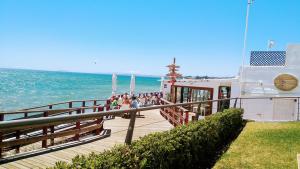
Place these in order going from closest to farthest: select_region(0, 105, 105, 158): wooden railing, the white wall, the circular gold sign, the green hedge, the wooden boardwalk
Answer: the green hedge, the wooden boardwalk, select_region(0, 105, 105, 158): wooden railing, the white wall, the circular gold sign

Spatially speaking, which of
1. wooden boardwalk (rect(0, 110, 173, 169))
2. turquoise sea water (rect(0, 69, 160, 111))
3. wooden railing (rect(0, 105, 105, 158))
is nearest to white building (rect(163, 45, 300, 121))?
wooden railing (rect(0, 105, 105, 158))

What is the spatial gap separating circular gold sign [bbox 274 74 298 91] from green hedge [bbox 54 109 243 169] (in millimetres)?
8294

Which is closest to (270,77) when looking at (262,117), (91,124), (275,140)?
(262,117)

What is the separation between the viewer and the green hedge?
3.51 m

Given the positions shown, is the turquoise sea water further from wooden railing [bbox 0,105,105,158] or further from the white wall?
wooden railing [bbox 0,105,105,158]

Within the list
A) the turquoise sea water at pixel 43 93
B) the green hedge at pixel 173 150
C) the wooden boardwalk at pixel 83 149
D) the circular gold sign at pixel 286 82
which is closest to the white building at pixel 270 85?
the circular gold sign at pixel 286 82

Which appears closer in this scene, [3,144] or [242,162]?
[3,144]

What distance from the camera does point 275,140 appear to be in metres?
8.95

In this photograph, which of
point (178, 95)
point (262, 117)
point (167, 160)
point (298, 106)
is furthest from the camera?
point (178, 95)

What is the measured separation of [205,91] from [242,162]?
565 inches

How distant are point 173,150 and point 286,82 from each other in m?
13.0

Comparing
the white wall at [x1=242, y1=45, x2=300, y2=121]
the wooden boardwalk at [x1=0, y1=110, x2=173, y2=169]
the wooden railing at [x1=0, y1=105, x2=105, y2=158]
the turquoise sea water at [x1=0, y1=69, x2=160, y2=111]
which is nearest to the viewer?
the wooden boardwalk at [x1=0, y1=110, x2=173, y2=169]

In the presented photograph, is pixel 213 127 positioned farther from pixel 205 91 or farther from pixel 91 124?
pixel 205 91

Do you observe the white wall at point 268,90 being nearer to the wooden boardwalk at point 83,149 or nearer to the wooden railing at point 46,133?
the wooden railing at point 46,133
